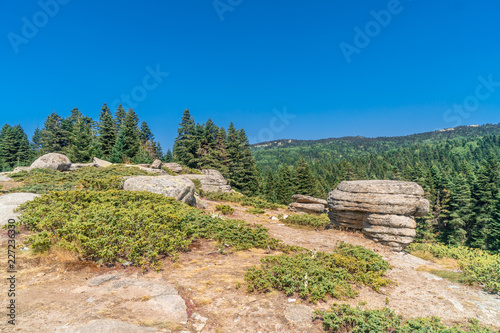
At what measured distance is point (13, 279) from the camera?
178 inches

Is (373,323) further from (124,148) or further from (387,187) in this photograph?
(124,148)

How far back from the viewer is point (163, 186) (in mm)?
12875

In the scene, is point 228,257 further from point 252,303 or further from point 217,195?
point 217,195

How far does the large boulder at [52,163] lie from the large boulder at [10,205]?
13928 mm

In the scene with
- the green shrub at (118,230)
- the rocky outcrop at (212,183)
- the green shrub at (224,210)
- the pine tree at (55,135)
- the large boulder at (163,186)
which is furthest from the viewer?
the pine tree at (55,135)

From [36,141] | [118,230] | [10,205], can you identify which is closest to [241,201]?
[10,205]

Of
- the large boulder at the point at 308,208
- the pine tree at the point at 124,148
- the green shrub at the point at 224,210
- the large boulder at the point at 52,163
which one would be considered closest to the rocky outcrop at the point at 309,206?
the large boulder at the point at 308,208

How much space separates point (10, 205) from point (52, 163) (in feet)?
50.9

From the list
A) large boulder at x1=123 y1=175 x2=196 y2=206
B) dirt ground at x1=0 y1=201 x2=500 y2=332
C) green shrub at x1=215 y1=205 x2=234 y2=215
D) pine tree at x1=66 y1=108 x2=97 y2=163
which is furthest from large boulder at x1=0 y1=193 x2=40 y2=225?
pine tree at x1=66 y1=108 x2=97 y2=163

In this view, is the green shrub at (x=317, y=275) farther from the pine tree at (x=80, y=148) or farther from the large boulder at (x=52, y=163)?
the pine tree at (x=80, y=148)

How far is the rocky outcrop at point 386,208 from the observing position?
10.3 metres

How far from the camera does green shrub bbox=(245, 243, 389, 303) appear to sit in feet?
16.3

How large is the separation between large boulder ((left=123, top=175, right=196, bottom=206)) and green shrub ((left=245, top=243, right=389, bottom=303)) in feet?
26.9

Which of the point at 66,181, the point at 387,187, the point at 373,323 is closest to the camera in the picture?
the point at 373,323
